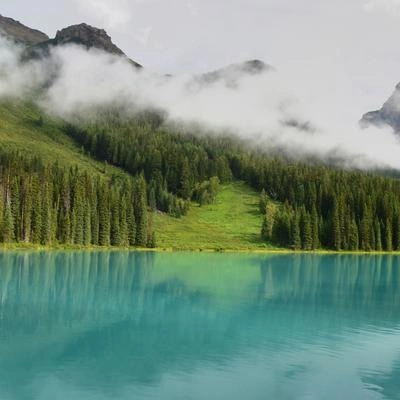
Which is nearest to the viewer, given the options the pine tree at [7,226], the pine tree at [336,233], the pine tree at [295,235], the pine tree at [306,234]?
the pine tree at [7,226]

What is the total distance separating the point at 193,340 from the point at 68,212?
117 metres

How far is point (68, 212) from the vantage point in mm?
151875

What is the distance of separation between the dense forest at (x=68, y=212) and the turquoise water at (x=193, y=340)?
6635 centimetres

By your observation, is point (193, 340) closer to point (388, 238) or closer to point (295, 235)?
point (295, 235)

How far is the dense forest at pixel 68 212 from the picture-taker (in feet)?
468

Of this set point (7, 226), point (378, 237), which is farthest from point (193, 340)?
point (378, 237)

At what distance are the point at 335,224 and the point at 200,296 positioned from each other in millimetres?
124785

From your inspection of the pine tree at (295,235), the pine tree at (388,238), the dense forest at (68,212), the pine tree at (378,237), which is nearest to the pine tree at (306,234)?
the pine tree at (295,235)

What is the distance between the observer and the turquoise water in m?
30.1

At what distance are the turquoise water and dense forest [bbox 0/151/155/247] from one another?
6635 cm

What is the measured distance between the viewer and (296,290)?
7406 centimetres

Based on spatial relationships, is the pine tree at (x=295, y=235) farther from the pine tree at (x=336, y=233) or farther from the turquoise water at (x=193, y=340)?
the turquoise water at (x=193, y=340)

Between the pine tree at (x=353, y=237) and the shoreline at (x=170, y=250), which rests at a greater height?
the pine tree at (x=353, y=237)

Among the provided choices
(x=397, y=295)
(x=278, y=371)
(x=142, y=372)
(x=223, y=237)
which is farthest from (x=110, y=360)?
(x=223, y=237)
